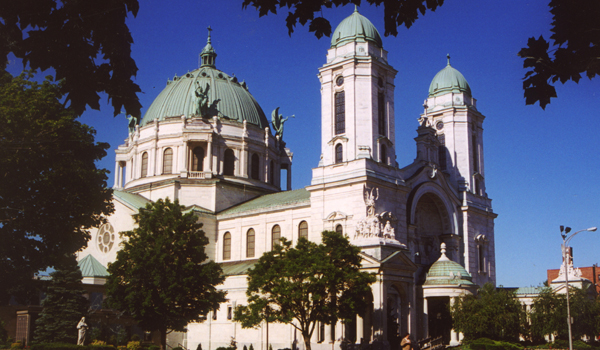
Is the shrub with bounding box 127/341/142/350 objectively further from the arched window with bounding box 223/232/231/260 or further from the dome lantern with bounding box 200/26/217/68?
the dome lantern with bounding box 200/26/217/68

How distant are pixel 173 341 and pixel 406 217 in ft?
74.7

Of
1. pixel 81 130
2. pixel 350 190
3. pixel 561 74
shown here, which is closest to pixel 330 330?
pixel 350 190

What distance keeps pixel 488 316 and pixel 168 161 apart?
36.0 m

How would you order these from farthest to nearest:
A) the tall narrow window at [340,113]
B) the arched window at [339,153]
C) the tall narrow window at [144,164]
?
the tall narrow window at [144,164]
the tall narrow window at [340,113]
the arched window at [339,153]

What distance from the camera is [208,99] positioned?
224 feet

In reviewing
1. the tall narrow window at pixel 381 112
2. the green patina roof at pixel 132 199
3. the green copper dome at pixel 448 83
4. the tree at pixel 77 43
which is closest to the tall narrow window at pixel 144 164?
the green patina roof at pixel 132 199

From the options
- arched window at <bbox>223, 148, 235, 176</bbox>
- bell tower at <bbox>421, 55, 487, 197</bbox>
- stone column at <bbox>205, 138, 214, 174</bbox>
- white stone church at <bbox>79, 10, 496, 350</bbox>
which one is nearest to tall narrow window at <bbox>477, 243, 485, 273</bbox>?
white stone church at <bbox>79, 10, 496, 350</bbox>

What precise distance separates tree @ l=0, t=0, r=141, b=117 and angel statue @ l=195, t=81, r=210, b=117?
57325mm

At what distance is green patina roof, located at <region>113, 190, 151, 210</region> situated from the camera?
58.6m

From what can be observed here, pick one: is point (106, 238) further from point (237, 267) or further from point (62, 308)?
point (62, 308)

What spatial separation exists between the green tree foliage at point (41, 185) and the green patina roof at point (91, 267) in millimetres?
22391

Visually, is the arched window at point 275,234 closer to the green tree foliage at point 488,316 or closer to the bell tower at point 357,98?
the bell tower at point 357,98

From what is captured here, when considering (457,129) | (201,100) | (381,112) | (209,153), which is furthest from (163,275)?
(457,129)

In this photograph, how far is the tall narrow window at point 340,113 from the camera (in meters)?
53.0
